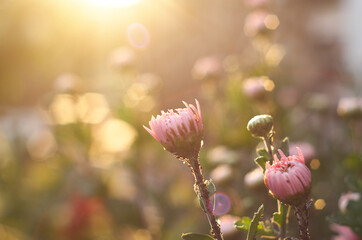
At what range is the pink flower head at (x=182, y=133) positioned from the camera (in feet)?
1.69

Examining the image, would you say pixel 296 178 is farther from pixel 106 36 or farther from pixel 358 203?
pixel 106 36

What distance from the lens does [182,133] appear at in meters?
0.51

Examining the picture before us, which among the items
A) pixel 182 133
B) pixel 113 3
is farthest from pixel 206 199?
pixel 113 3

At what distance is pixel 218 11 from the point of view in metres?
3.17

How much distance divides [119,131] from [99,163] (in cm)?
15

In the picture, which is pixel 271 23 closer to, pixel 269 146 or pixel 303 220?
pixel 269 146

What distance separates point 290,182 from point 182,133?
0.14m

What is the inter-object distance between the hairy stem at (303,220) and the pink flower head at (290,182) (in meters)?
0.01

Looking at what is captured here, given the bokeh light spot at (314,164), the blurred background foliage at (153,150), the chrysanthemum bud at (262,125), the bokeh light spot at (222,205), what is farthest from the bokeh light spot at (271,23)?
the chrysanthemum bud at (262,125)

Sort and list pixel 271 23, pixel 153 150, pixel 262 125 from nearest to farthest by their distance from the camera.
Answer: pixel 262 125 < pixel 271 23 < pixel 153 150

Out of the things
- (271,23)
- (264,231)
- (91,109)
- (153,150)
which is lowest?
(264,231)

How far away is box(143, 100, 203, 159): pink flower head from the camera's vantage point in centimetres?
51

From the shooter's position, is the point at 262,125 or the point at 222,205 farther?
the point at 222,205

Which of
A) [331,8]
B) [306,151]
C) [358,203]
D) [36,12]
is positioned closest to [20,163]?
[36,12]
